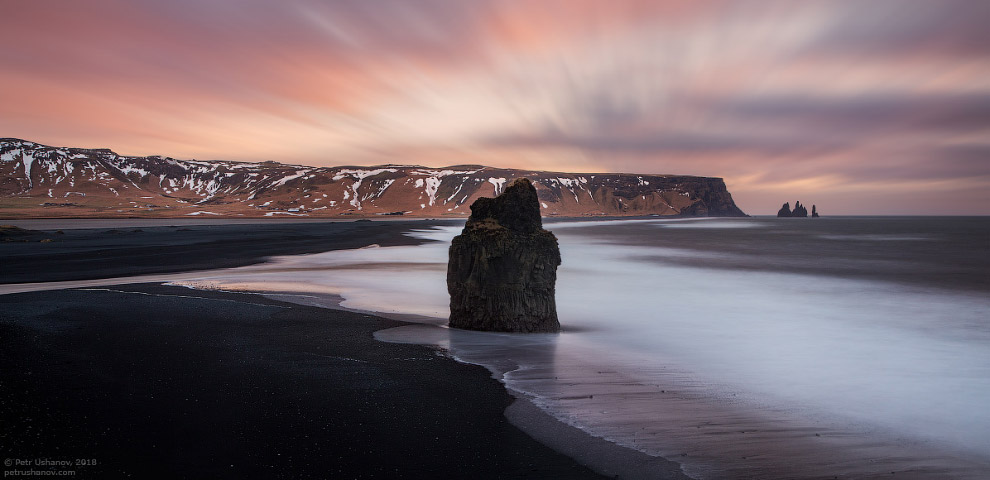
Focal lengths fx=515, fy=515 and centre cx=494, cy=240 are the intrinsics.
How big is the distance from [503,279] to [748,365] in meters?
4.77

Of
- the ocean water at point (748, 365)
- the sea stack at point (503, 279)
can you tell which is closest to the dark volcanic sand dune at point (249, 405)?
the ocean water at point (748, 365)

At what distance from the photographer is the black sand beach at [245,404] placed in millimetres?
4562

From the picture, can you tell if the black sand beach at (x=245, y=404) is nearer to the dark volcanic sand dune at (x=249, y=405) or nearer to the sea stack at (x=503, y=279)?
the dark volcanic sand dune at (x=249, y=405)

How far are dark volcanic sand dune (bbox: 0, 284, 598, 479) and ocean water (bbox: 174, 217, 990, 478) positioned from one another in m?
1.16

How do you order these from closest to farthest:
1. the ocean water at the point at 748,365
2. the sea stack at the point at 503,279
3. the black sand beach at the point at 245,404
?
the black sand beach at the point at 245,404 → the ocean water at the point at 748,365 → the sea stack at the point at 503,279

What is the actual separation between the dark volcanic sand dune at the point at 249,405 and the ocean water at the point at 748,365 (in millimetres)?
1165

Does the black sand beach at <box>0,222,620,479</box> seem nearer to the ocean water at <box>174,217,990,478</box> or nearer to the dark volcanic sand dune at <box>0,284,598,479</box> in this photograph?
the dark volcanic sand dune at <box>0,284,598,479</box>

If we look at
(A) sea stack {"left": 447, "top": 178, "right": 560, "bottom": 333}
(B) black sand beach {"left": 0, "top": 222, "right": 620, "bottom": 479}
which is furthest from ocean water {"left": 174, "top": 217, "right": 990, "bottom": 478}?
(B) black sand beach {"left": 0, "top": 222, "right": 620, "bottom": 479}

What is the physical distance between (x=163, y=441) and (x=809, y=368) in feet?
31.8

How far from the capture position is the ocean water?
5.45m

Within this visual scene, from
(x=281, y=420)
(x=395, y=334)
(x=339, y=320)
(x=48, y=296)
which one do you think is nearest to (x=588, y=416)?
(x=281, y=420)

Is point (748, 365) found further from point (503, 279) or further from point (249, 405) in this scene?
point (249, 405)

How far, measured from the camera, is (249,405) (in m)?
5.89

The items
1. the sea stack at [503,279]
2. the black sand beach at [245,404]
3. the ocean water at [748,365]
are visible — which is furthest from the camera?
the sea stack at [503,279]
